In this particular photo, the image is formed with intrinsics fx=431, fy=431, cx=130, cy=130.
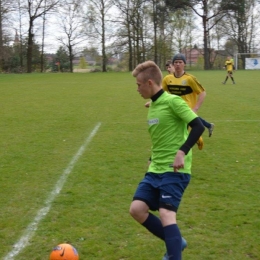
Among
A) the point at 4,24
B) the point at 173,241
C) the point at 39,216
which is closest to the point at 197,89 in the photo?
the point at 39,216

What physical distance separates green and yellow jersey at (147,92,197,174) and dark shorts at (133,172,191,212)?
0.06m

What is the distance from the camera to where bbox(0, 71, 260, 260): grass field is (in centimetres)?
409

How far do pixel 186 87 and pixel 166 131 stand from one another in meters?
3.27

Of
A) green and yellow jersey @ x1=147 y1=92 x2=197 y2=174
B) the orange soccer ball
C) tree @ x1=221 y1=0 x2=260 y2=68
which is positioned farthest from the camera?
tree @ x1=221 y1=0 x2=260 y2=68

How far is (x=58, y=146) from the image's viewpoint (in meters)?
8.64

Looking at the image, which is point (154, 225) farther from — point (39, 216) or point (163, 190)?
point (39, 216)

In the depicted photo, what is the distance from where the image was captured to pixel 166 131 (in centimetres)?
344

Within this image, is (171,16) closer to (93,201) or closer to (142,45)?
(142,45)

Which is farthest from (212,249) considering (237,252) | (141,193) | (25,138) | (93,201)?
(25,138)

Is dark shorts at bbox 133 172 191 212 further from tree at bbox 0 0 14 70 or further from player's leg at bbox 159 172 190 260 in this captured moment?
tree at bbox 0 0 14 70

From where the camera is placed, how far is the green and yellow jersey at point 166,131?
3.41 metres

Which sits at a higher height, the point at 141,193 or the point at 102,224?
the point at 141,193

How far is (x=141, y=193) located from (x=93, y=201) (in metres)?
1.95

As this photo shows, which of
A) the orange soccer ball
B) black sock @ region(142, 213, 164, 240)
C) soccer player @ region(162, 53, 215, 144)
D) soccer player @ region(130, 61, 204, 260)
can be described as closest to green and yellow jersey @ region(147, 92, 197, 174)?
A: soccer player @ region(130, 61, 204, 260)
